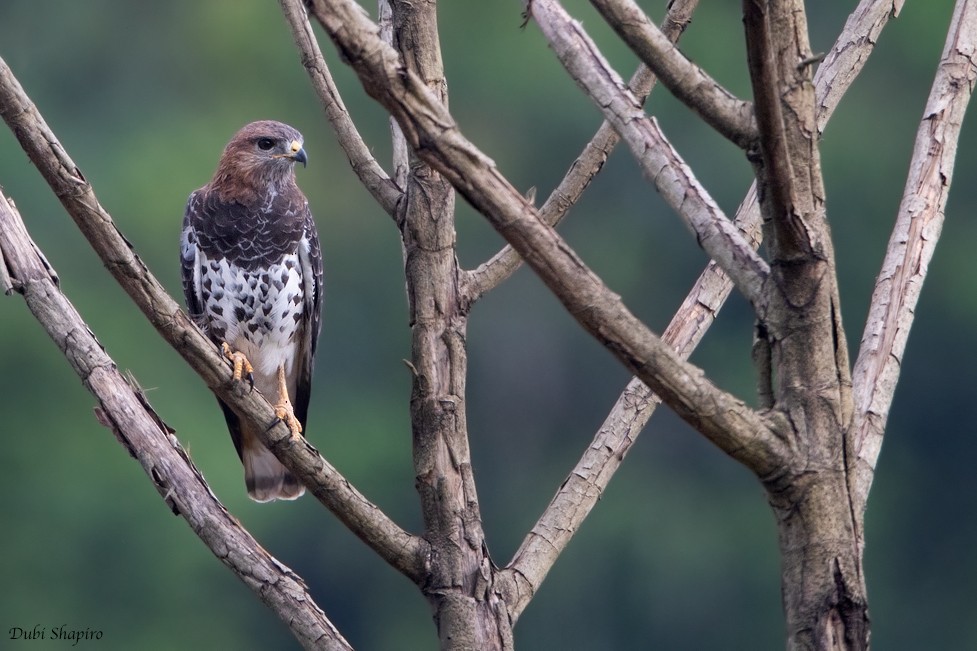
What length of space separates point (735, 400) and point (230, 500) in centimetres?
1422

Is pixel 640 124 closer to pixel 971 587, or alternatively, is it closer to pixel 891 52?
pixel 971 587

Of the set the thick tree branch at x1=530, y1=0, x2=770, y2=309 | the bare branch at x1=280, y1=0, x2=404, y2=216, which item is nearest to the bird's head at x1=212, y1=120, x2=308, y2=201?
the bare branch at x1=280, y1=0, x2=404, y2=216

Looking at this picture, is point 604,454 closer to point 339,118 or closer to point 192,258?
point 339,118

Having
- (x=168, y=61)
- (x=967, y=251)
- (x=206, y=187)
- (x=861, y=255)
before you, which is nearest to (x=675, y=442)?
(x=861, y=255)

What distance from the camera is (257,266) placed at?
5.83m

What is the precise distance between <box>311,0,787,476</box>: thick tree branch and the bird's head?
10.7 feet

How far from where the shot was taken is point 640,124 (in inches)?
128

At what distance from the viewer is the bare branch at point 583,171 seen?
14.0 ft

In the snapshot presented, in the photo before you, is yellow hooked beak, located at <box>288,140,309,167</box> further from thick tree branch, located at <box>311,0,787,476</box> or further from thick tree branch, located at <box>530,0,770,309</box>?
thick tree branch, located at <box>311,0,787,476</box>

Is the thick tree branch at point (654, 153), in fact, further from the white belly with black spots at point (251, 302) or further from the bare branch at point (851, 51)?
the white belly with black spots at point (251, 302)

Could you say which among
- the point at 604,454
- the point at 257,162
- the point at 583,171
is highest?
the point at 257,162

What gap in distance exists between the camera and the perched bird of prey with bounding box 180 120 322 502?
5832mm

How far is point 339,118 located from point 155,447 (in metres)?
1.24

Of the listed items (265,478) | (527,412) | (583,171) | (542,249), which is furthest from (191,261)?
(527,412)
